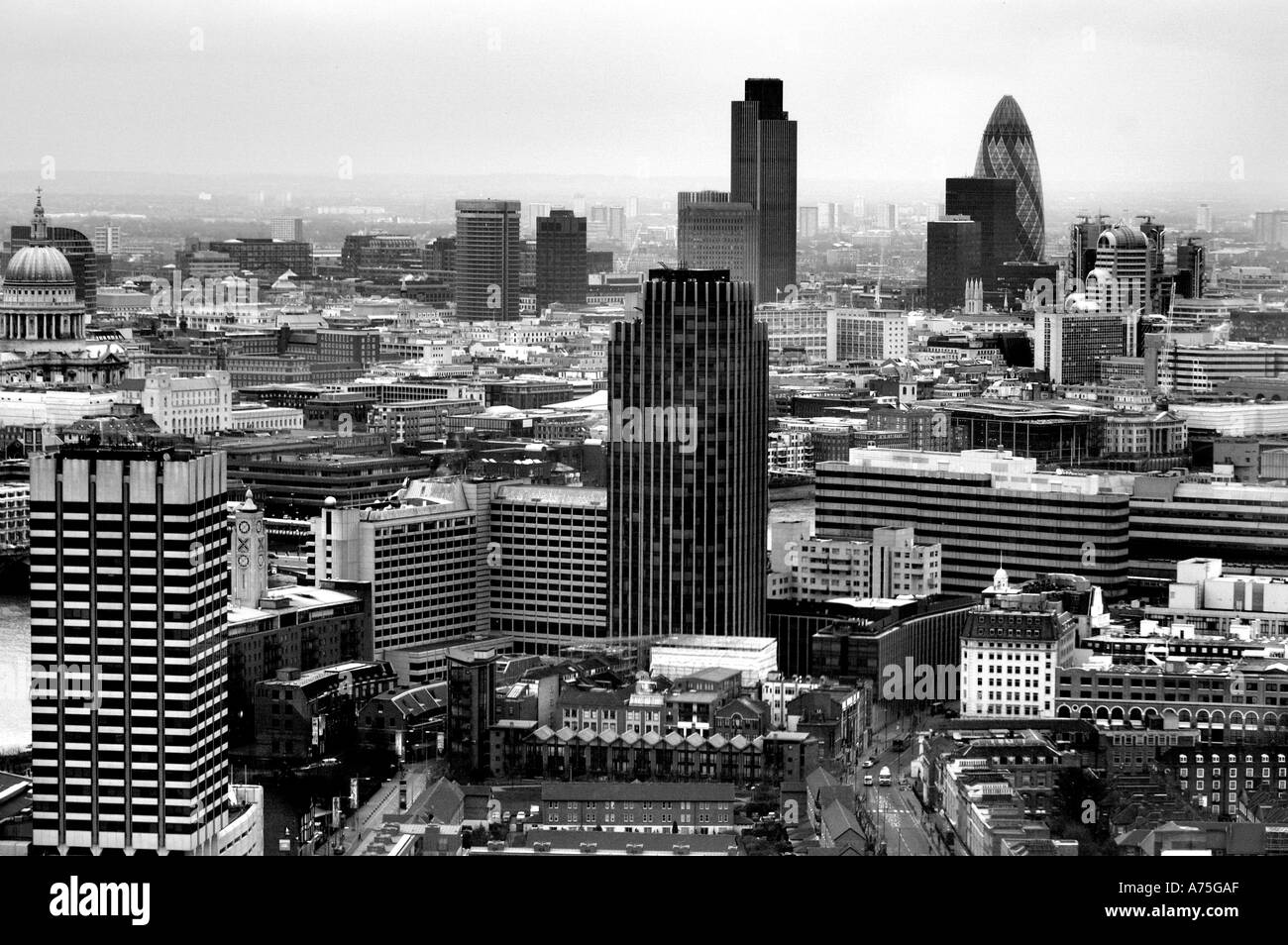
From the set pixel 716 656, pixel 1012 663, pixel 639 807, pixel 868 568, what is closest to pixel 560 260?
pixel 868 568

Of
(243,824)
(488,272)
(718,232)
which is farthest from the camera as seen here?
(488,272)

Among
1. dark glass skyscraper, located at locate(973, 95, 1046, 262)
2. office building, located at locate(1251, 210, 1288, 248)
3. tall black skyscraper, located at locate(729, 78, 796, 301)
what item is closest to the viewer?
tall black skyscraper, located at locate(729, 78, 796, 301)

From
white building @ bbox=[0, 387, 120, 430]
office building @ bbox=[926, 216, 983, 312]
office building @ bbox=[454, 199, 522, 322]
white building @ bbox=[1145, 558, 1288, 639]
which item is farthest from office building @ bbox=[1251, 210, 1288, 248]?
office building @ bbox=[926, 216, 983, 312]

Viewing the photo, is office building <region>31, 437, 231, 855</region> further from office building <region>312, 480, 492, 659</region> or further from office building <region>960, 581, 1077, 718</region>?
office building <region>312, 480, 492, 659</region>

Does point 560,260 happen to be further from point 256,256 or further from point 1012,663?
point 1012,663

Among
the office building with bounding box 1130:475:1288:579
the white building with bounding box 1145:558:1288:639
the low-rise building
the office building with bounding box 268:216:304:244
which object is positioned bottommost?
the low-rise building
